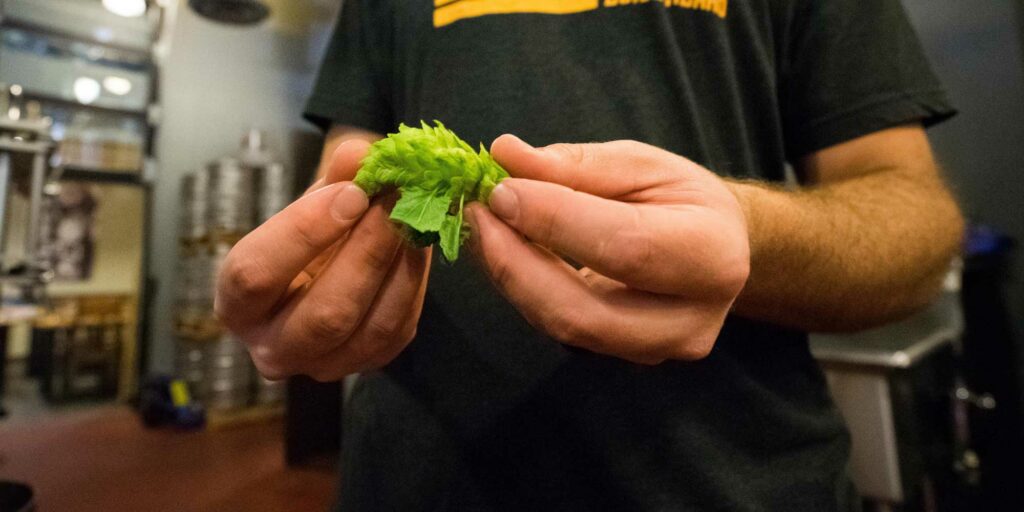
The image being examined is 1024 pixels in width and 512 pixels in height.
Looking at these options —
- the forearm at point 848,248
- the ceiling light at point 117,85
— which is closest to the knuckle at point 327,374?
the forearm at point 848,248

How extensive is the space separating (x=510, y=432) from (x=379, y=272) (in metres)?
0.33

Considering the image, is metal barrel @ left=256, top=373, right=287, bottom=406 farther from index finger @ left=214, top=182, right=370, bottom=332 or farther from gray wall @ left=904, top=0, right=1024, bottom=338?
gray wall @ left=904, top=0, right=1024, bottom=338

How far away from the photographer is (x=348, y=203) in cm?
50

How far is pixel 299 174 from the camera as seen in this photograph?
470 cm

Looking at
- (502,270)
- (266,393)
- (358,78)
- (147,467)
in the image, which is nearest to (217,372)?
(266,393)

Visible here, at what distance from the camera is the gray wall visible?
116 inches

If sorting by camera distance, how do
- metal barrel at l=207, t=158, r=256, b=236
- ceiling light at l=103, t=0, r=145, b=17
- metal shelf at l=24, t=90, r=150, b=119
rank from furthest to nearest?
metal barrel at l=207, t=158, r=256, b=236 < ceiling light at l=103, t=0, r=145, b=17 < metal shelf at l=24, t=90, r=150, b=119

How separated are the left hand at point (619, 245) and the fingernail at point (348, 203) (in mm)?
116

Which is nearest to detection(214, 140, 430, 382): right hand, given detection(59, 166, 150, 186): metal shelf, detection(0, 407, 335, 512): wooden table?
detection(0, 407, 335, 512): wooden table

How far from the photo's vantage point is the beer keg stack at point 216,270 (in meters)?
3.83

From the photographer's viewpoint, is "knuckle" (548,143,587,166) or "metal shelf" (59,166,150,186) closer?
"knuckle" (548,143,587,166)

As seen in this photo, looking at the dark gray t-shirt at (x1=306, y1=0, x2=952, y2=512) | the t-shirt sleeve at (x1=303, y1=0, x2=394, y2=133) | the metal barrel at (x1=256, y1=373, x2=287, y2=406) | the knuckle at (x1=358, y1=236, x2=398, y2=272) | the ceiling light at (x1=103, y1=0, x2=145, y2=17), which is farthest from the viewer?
the metal barrel at (x1=256, y1=373, x2=287, y2=406)

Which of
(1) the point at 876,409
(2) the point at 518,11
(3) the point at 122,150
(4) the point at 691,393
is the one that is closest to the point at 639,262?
(4) the point at 691,393

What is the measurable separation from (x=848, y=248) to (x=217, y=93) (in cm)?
487
